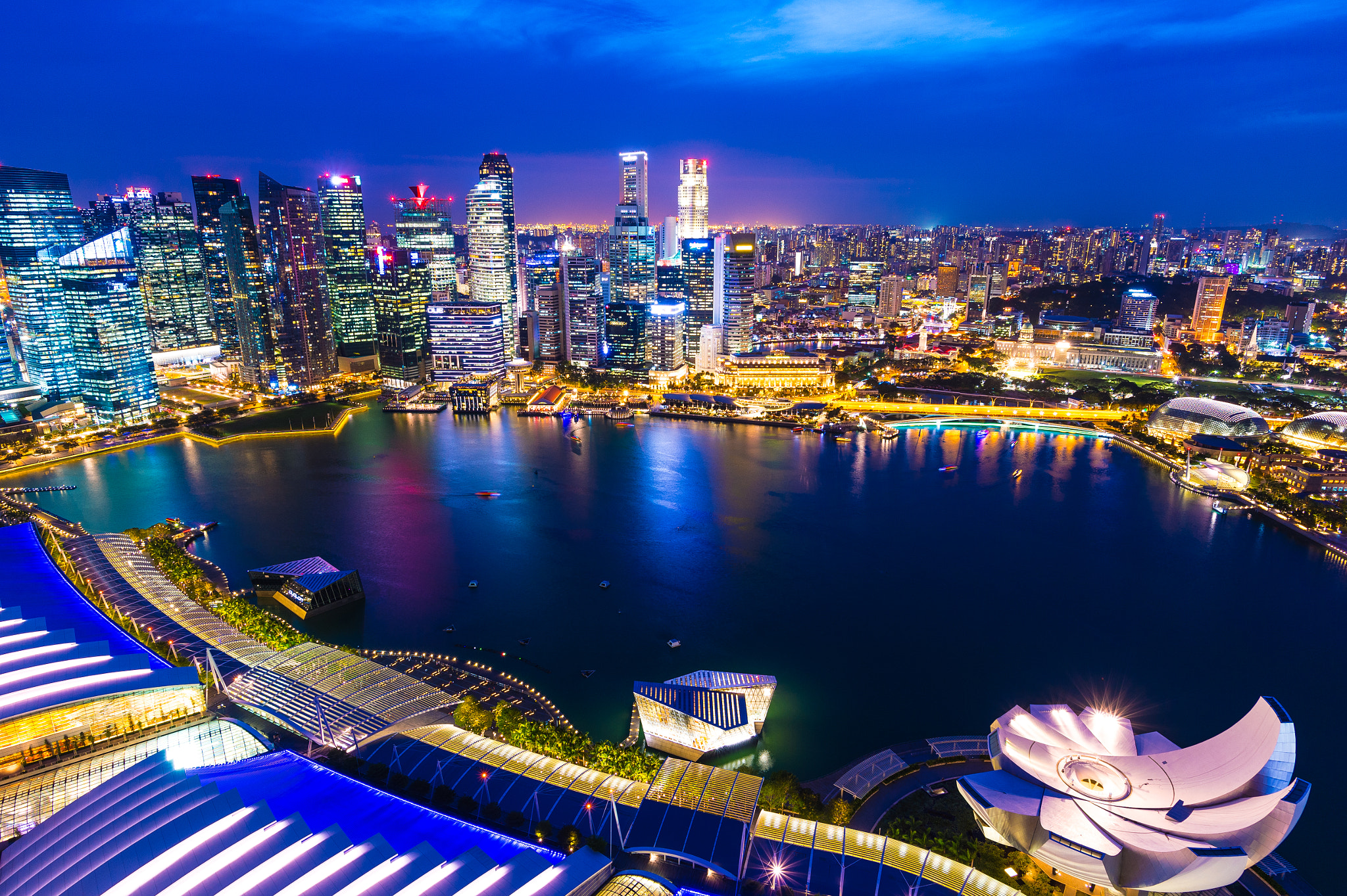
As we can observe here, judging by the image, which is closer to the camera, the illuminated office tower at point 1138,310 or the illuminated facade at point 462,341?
the illuminated facade at point 462,341

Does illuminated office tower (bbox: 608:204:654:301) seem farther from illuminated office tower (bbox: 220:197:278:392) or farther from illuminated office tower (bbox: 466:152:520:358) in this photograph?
illuminated office tower (bbox: 220:197:278:392)

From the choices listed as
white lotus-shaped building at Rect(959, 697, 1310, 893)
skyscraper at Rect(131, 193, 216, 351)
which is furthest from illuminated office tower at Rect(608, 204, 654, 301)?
white lotus-shaped building at Rect(959, 697, 1310, 893)

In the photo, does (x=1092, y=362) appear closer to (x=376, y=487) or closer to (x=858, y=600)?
(x=858, y=600)

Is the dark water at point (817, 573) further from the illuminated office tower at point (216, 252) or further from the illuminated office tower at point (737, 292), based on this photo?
the illuminated office tower at point (216, 252)

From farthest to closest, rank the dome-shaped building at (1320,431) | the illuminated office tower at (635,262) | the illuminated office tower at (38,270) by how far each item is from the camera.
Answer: the illuminated office tower at (635,262), the illuminated office tower at (38,270), the dome-shaped building at (1320,431)

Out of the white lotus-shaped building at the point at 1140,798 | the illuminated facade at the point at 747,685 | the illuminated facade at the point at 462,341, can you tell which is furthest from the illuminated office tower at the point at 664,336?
the white lotus-shaped building at the point at 1140,798

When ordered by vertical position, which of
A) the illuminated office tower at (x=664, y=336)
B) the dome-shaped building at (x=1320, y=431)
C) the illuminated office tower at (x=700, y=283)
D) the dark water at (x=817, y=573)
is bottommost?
the dark water at (x=817, y=573)
